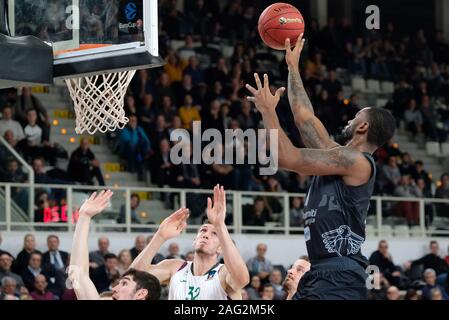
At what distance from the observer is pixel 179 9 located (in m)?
20.4

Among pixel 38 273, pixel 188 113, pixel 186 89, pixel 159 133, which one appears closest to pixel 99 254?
pixel 38 273

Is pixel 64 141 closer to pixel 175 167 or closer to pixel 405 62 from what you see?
pixel 175 167

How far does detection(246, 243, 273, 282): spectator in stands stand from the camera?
14.4m

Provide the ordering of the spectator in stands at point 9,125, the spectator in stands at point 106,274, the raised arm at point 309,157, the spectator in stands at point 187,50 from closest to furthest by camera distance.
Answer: the raised arm at point 309,157 → the spectator in stands at point 106,274 → the spectator in stands at point 9,125 → the spectator in stands at point 187,50

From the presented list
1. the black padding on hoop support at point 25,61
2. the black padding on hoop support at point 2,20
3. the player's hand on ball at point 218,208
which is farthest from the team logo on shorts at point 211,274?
the black padding on hoop support at point 2,20

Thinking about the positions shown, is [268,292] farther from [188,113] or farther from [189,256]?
[188,113]

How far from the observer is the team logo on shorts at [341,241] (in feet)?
19.7

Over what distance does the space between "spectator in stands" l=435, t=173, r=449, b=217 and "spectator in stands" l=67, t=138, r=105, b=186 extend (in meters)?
5.82

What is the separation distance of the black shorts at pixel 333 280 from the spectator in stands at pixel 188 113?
10418 mm

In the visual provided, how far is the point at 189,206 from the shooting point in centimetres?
1502

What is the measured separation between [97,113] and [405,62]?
14.2m

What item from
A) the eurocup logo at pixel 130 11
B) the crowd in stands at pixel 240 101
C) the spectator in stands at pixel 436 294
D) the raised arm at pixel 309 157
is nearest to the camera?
the raised arm at pixel 309 157

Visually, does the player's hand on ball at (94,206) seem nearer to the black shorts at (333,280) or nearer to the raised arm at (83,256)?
the raised arm at (83,256)

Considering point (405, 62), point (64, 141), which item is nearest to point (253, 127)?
point (64, 141)
